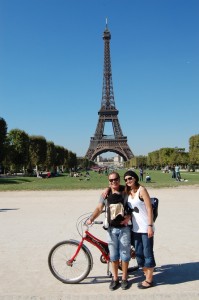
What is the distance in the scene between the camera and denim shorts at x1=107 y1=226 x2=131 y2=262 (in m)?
5.66

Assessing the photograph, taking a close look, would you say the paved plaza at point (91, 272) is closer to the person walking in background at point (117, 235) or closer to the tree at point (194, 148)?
the person walking in background at point (117, 235)

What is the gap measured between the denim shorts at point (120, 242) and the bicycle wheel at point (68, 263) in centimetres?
44

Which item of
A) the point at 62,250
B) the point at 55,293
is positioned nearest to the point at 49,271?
the point at 62,250

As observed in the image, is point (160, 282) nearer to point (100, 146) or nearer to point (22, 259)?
point (22, 259)

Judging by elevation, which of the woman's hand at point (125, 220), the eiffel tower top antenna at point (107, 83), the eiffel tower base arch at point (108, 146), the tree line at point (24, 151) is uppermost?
the eiffel tower top antenna at point (107, 83)

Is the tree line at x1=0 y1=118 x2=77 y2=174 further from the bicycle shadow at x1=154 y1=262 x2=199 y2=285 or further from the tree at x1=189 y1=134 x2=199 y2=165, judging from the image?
the bicycle shadow at x1=154 y1=262 x2=199 y2=285

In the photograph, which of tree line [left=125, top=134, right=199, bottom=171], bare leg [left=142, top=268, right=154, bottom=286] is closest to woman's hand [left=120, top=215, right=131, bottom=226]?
bare leg [left=142, top=268, right=154, bottom=286]

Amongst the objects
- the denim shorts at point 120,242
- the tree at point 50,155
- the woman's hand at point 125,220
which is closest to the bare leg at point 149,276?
the denim shorts at point 120,242

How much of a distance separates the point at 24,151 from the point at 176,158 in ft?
171

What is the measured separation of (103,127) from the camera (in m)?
132

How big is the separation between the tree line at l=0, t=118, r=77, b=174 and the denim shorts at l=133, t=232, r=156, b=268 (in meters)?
45.8

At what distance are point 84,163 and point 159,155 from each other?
4609 centimetres

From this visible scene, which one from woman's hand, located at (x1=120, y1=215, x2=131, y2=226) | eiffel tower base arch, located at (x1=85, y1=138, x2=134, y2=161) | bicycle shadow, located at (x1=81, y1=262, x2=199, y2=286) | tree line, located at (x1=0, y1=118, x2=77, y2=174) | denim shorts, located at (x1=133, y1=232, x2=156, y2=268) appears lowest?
bicycle shadow, located at (x1=81, y1=262, x2=199, y2=286)

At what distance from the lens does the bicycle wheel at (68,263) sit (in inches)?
234
